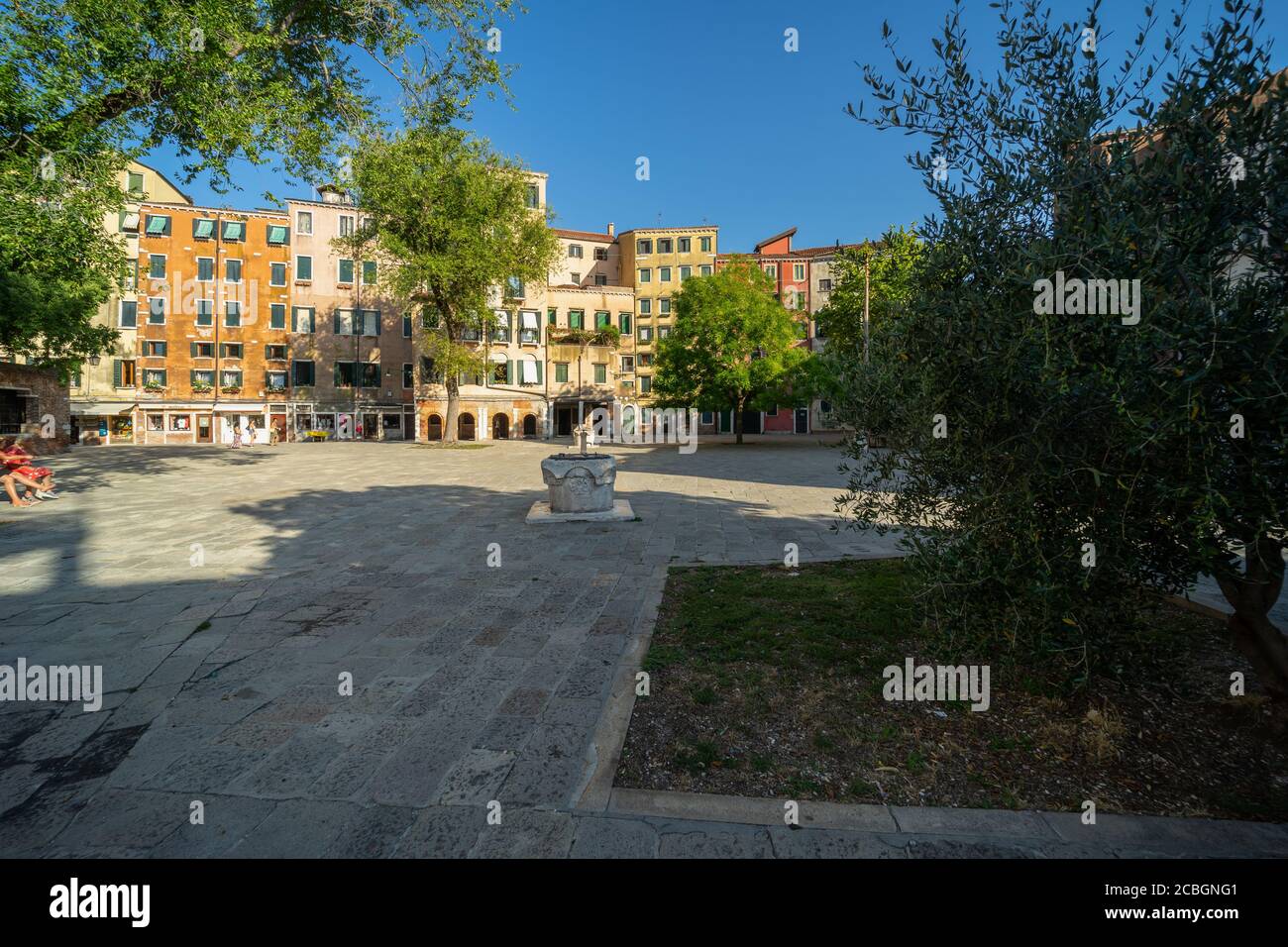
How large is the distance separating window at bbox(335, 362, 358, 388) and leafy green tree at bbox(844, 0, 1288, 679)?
151ft

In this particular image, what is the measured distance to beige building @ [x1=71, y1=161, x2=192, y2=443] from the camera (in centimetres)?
3725

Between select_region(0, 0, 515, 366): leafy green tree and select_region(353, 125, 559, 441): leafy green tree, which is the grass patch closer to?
select_region(0, 0, 515, 366): leafy green tree

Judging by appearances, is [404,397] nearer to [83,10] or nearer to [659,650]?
[83,10]

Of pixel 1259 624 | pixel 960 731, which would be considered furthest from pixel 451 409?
pixel 1259 624

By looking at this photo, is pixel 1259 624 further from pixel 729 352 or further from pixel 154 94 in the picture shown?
pixel 729 352

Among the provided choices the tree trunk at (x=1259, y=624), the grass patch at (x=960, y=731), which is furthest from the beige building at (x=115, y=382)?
the tree trunk at (x=1259, y=624)

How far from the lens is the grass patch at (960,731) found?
3020 millimetres

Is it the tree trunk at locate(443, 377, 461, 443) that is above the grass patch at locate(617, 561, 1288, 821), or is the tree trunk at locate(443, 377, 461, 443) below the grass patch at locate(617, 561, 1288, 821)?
above

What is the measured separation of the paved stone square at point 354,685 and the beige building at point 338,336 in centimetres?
3435

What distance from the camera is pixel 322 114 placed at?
560 inches

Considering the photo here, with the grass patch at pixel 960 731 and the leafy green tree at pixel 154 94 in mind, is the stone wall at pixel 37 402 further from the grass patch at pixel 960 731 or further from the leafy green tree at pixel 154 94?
the grass patch at pixel 960 731

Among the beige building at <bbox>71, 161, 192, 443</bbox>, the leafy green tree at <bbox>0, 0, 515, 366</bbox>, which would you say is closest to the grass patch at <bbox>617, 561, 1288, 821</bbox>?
the leafy green tree at <bbox>0, 0, 515, 366</bbox>
